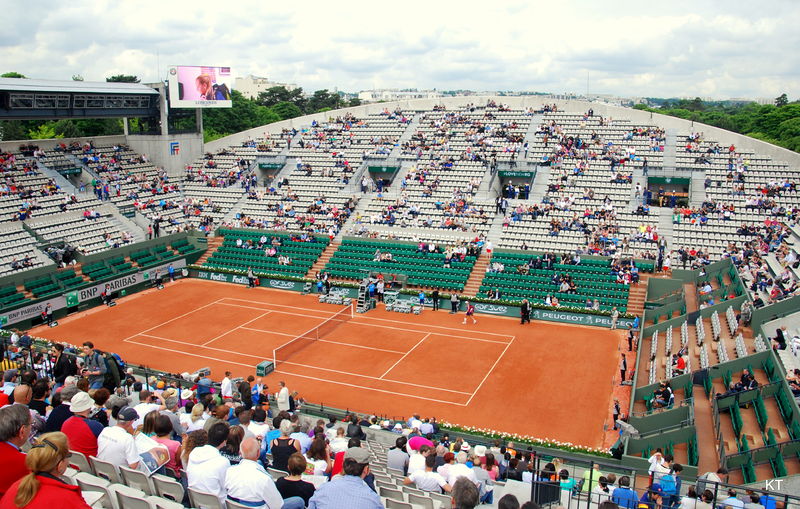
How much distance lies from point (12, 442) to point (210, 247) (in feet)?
138

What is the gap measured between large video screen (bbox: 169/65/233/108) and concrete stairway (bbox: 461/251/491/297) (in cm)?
2961

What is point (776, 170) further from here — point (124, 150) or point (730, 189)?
point (124, 150)

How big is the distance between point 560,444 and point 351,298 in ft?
66.1

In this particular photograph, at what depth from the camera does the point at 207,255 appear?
4484cm

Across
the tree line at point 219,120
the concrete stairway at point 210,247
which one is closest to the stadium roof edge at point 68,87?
the tree line at point 219,120

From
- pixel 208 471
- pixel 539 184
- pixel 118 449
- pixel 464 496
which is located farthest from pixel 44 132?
pixel 464 496

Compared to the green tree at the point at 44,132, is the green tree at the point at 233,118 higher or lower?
higher

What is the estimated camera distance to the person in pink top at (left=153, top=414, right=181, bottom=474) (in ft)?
26.6

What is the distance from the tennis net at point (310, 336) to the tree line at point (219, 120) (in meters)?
32.1

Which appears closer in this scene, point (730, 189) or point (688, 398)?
point (688, 398)

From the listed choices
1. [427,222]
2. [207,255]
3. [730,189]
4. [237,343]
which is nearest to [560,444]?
[237,343]

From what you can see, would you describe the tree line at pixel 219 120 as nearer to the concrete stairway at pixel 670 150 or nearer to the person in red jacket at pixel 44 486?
the concrete stairway at pixel 670 150

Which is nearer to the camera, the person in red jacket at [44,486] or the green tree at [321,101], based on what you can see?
the person in red jacket at [44,486]

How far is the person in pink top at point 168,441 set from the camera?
8.11 metres
